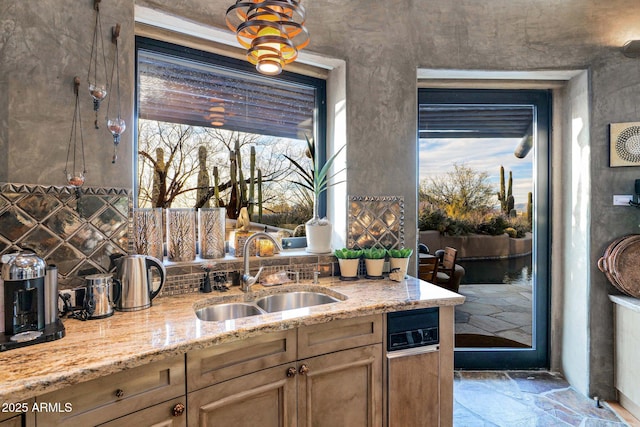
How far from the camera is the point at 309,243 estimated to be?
2.56m

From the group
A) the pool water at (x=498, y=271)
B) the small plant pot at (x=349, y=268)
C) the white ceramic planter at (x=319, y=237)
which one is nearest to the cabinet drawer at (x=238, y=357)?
the small plant pot at (x=349, y=268)

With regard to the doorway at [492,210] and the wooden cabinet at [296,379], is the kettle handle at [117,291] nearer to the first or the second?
the wooden cabinet at [296,379]

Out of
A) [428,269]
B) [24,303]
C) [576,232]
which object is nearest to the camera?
[24,303]

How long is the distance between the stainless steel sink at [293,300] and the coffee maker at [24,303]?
1.03 m

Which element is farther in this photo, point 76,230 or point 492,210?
point 492,210

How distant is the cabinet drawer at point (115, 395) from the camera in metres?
1.09

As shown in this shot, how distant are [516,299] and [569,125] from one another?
1.52m

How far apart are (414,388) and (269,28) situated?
1.85m

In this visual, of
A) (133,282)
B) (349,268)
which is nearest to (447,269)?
(349,268)

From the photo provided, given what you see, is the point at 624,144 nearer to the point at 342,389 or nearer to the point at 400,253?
the point at 400,253

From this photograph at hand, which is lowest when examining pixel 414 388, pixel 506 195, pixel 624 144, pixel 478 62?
pixel 414 388

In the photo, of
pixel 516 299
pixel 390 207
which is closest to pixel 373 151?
pixel 390 207

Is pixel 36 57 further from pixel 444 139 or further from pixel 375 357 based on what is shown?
pixel 444 139

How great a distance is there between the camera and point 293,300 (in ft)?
7.20
